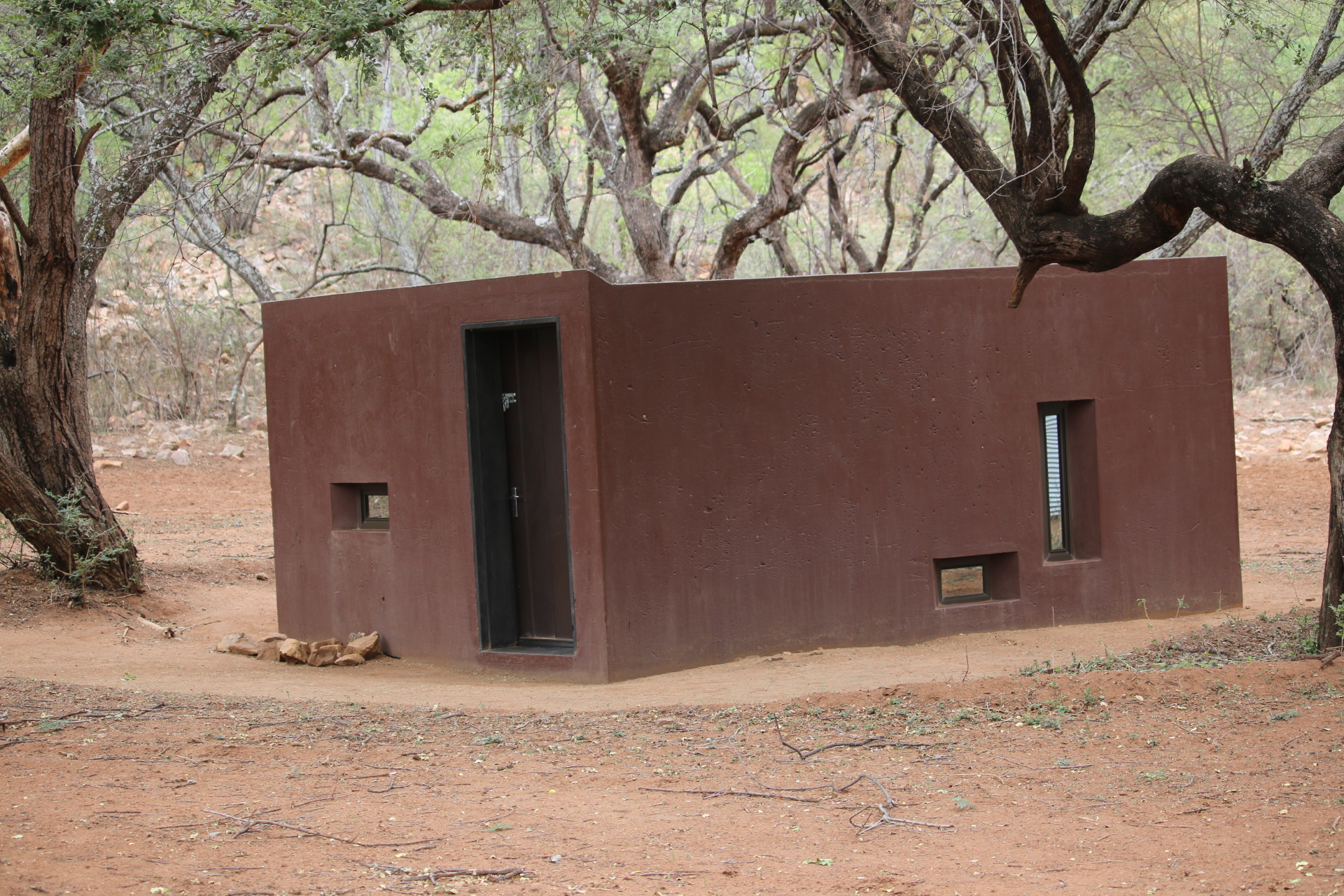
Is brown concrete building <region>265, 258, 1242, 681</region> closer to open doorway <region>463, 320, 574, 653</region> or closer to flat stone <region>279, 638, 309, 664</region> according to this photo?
open doorway <region>463, 320, 574, 653</region>

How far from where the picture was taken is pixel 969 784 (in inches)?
179

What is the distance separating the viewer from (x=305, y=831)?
4066mm

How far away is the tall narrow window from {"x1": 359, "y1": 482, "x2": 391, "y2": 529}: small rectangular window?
210 inches

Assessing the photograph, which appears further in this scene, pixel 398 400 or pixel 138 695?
pixel 398 400

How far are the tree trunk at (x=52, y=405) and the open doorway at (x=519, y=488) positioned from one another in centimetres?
406

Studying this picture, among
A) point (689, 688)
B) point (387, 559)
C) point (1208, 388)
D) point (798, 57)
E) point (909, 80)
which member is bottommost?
point (689, 688)

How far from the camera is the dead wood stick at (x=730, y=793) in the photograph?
4.48 meters

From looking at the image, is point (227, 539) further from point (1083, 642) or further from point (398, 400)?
point (1083, 642)

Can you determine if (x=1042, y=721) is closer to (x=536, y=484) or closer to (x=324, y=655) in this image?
(x=536, y=484)

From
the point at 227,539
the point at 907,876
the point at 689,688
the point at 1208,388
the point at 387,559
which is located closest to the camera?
the point at 907,876

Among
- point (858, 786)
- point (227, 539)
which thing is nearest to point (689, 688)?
point (858, 786)

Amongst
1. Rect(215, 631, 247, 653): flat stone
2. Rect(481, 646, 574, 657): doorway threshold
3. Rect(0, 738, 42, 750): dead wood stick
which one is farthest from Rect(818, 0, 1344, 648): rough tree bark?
Rect(215, 631, 247, 653): flat stone

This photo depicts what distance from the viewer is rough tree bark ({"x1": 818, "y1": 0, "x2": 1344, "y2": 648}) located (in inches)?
227

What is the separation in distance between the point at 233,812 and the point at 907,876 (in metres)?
2.53
